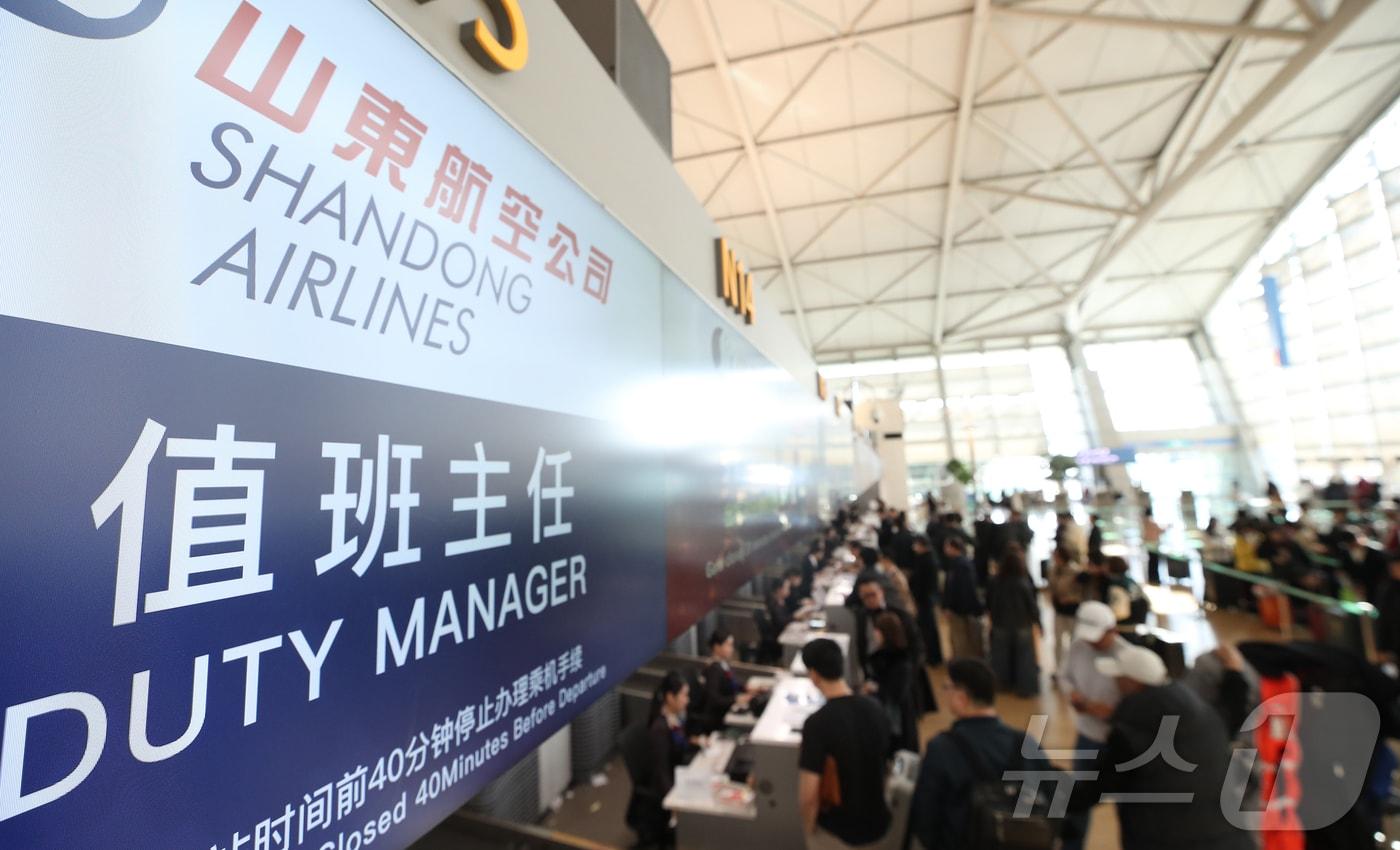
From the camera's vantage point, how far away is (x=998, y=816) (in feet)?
6.79

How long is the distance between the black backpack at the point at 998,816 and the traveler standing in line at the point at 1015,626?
3756mm

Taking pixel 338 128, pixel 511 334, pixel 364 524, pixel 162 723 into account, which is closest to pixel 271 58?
pixel 338 128

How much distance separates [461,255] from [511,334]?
23 centimetres

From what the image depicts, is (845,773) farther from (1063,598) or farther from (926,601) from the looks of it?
(926,601)

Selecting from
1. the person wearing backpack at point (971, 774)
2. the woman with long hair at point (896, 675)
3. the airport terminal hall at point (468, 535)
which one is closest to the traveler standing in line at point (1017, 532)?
the airport terminal hall at point (468, 535)

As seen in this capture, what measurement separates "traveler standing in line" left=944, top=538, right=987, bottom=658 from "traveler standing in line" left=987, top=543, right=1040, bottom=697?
1.18ft

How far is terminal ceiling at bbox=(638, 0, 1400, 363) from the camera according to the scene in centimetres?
1028

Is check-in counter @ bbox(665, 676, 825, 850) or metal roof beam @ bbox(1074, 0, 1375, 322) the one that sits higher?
metal roof beam @ bbox(1074, 0, 1375, 322)

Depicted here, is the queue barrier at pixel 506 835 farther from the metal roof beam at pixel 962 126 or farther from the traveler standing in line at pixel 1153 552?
the metal roof beam at pixel 962 126

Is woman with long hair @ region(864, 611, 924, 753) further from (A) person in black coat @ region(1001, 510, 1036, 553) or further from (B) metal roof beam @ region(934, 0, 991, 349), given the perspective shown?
(B) metal roof beam @ region(934, 0, 991, 349)

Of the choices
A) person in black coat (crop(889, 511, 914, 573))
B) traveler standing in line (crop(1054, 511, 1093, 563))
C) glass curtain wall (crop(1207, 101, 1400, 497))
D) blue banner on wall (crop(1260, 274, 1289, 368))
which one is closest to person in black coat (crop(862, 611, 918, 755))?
person in black coat (crop(889, 511, 914, 573))

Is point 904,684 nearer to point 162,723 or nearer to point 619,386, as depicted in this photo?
point 619,386

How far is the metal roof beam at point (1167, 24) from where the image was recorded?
7805mm

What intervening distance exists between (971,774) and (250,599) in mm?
2394
